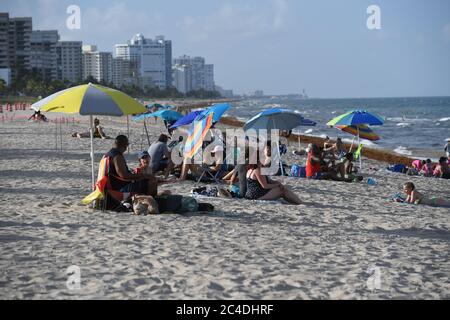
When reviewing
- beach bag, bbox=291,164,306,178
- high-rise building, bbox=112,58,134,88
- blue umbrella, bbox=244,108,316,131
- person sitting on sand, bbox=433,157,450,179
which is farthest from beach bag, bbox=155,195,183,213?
high-rise building, bbox=112,58,134,88

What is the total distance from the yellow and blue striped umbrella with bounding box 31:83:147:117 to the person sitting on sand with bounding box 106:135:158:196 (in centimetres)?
39

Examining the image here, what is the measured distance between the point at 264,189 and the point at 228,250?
9.45ft

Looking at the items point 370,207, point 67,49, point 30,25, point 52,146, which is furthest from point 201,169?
point 67,49

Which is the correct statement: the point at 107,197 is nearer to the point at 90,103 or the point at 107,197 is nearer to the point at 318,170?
the point at 90,103

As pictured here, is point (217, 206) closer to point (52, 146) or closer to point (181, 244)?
point (181, 244)

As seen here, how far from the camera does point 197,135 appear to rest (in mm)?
8914

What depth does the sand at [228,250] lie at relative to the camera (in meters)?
4.39

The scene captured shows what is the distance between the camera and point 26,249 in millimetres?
5371

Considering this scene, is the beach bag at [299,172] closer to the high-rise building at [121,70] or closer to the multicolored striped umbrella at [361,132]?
the multicolored striped umbrella at [361,132]

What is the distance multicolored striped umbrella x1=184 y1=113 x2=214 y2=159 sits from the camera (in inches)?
344

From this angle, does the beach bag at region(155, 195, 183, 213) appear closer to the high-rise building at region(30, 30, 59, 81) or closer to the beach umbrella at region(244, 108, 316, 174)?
the beach umbrella at region(244, 108, 316, 174)

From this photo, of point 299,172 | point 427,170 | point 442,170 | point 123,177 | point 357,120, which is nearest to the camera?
point 123,177

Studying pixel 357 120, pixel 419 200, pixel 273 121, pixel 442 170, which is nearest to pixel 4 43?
pixel 357 120

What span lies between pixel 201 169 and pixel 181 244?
4486mm
